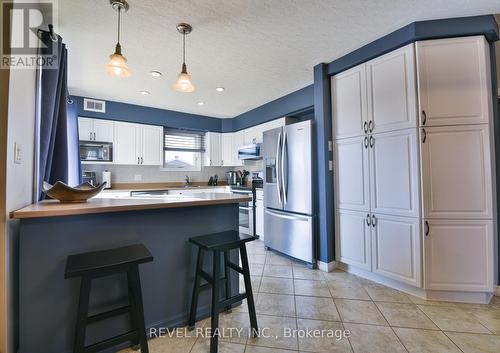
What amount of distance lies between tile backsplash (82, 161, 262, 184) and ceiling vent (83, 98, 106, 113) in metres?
0.94

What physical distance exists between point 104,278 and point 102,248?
203 mm

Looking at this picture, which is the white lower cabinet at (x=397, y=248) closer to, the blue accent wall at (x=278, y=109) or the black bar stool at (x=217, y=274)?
the black bar stool at (x=217, y=274)

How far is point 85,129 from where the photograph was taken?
378 centimetres

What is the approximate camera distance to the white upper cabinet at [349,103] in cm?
252

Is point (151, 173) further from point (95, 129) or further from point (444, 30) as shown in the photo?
point (444, 30)

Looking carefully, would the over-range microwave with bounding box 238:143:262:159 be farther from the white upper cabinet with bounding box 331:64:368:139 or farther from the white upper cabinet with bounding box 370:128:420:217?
the white upper cabinet with bounding box 370:128:420:217

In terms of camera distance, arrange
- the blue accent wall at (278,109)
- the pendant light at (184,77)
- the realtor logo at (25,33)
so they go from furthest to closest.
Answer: the blue accent wall at (278,109) < the pendant light at (184,77) < the realtor logo at (25,33)

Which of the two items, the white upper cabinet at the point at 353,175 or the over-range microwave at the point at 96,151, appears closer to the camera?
the white upper cabinet at the point at 353,175

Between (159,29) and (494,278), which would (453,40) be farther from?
(159,29)

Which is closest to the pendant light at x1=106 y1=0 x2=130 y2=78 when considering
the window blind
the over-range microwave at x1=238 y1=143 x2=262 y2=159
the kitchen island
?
the kitchen island

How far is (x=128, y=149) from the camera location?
415cm

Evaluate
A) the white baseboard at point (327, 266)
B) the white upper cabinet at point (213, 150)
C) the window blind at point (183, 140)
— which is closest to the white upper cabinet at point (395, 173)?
the white baseboard at point (327, 266)

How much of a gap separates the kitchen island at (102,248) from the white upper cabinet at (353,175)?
1.37 meters

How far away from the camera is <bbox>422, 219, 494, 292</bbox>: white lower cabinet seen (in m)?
2.00
